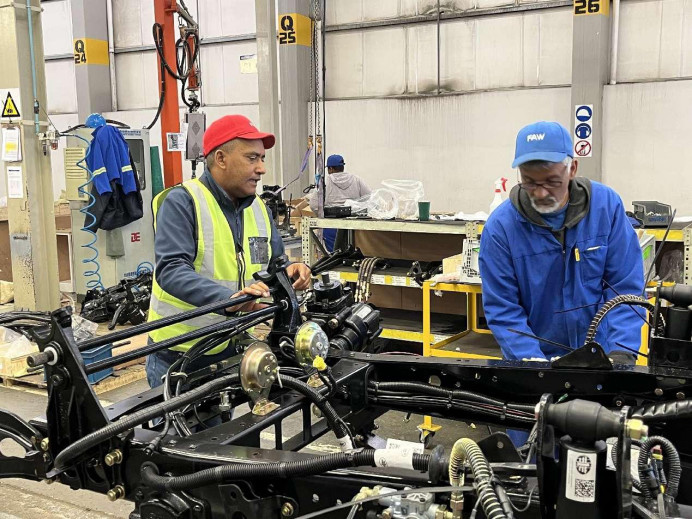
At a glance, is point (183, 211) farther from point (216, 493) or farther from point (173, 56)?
point (173, 56)

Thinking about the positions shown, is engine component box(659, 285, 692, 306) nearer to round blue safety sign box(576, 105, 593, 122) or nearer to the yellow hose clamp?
the yellow hose clamp

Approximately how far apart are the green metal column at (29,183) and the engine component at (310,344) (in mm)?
4511

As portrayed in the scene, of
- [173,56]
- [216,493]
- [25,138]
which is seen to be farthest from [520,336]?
[173,56]

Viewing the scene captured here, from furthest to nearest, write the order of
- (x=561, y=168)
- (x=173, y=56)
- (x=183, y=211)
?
1. (x=173, y=56)
2. (x=183, y=211)
3. (x=561, y=168)

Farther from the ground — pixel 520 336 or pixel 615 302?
pixel 615 302

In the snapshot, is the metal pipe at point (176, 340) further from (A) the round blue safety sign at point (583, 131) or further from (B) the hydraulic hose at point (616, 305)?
(A) the round blue safety sign at point (583, 131)

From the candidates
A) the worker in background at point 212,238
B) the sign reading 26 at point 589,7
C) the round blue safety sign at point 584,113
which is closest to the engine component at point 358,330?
the worker in background at point 212,238

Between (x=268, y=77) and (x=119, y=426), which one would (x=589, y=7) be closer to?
(x=268, y=77)

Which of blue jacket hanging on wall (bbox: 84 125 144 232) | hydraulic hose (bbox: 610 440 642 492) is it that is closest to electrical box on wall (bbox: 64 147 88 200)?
blue jacket hanging on wall (bbox: 84 125 144 232)

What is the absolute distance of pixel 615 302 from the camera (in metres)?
1.63

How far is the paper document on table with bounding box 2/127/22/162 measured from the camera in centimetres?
550

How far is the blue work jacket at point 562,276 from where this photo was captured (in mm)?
2238

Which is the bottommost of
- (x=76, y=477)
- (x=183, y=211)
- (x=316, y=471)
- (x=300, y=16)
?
(x=76, y=477)

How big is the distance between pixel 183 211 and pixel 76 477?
38.1 inches
